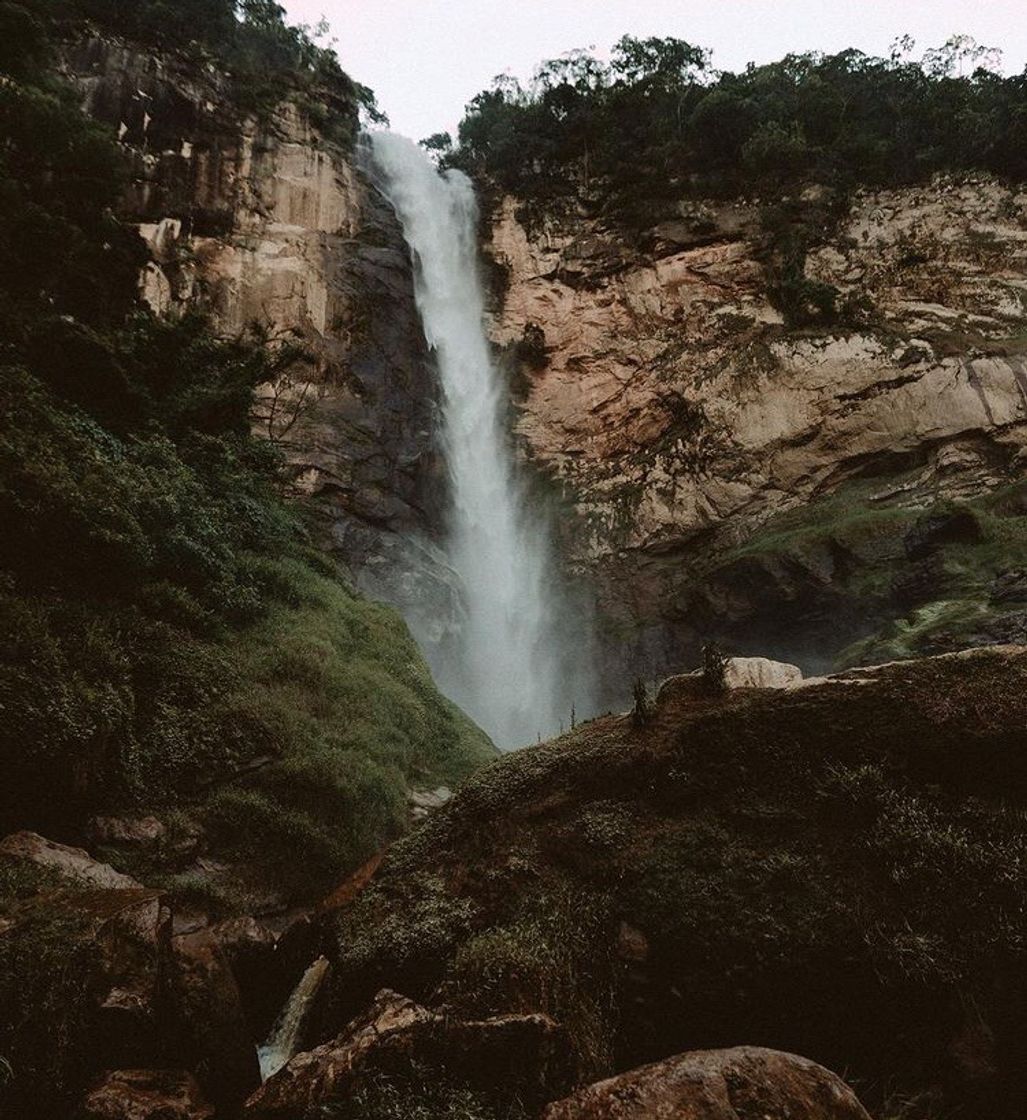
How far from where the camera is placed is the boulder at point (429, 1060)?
3457 millimetres

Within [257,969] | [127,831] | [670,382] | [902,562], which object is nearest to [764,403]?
[670,382]

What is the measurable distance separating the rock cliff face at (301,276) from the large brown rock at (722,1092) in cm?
1559

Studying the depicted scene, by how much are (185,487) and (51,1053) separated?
27.9 ft

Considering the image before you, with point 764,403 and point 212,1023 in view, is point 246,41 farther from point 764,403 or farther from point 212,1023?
point 212,1023

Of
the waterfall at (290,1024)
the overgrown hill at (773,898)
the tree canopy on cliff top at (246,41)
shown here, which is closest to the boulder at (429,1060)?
the overgrown hill at (773,898)

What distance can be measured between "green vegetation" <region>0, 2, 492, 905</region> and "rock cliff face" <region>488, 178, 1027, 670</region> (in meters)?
9.82

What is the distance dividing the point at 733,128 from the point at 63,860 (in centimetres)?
3386

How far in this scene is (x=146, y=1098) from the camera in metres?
3.84

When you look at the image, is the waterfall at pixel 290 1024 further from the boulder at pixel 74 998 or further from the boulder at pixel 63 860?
the boulder at pixel 63 860

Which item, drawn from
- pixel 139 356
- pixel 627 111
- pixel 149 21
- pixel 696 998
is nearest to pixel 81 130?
pixel 139 356

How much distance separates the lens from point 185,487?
11.0 metres

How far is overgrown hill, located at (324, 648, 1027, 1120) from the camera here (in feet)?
11.0

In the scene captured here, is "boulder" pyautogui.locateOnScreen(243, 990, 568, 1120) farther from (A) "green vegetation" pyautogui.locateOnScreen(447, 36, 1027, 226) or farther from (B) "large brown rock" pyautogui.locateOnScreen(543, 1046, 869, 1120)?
(A) "green vegetation" pyautogui.locateOnScreen(447, 36, 1027, 226)

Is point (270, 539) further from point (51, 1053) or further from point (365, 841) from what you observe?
point (51, 1053)
